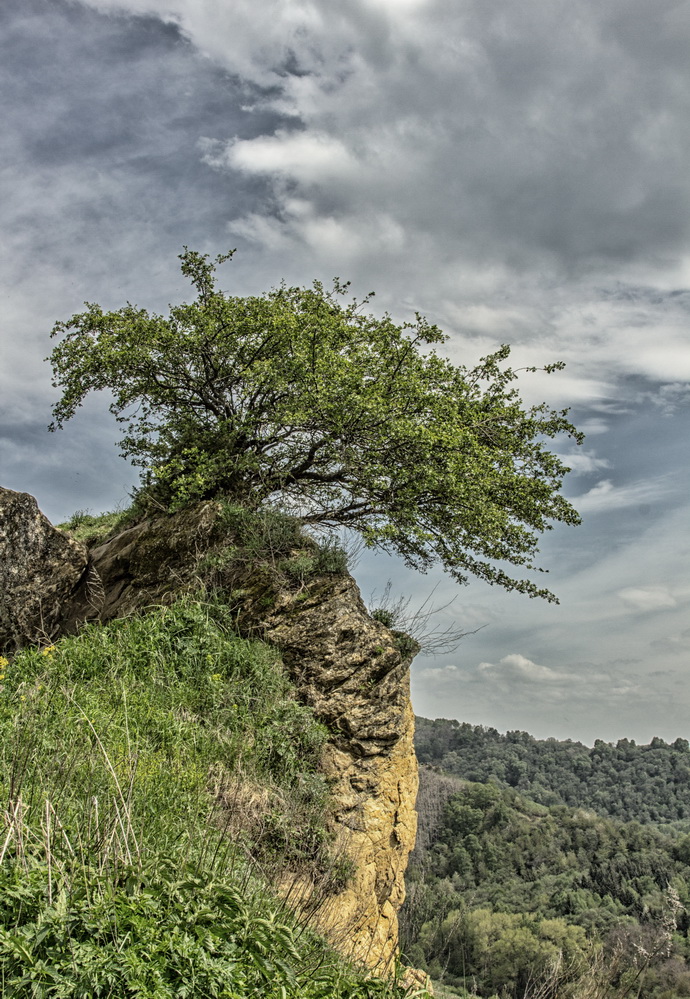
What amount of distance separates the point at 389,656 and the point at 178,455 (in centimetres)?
646

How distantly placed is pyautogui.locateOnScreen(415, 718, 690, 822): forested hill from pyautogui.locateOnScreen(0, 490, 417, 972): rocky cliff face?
10097cm

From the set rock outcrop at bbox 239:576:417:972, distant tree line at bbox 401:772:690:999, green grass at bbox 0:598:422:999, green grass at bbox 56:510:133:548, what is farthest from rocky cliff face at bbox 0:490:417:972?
distant tree line at bbox 401:772:690:999

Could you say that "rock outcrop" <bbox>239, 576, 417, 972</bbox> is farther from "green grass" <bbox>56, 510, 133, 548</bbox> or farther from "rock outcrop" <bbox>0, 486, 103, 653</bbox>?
"green grass" <bbox>56, 510, 133, 548</bbox>

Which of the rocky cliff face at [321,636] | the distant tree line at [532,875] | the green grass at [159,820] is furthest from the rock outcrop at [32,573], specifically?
the distant tree line at [532,875]

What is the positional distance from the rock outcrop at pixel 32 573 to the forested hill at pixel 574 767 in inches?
3995

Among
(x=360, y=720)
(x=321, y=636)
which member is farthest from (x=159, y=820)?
(x=321, y=636)

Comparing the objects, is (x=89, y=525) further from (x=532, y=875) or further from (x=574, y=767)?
(x=574, y=767)

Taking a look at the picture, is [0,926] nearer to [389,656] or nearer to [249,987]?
[249,987]

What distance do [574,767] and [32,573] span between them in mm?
144819

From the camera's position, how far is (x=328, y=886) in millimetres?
7727

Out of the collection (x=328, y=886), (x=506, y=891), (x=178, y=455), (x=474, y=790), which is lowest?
(x=506, y=891)

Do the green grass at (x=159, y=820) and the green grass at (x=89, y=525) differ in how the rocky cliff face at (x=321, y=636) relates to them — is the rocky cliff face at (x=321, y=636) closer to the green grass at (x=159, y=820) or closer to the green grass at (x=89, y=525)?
the green grass at (x=159, y=820)

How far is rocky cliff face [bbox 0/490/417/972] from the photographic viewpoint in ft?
32.6

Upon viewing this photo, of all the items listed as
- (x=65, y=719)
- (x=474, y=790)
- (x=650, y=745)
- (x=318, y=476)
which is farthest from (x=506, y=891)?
(x=65, y=719)
